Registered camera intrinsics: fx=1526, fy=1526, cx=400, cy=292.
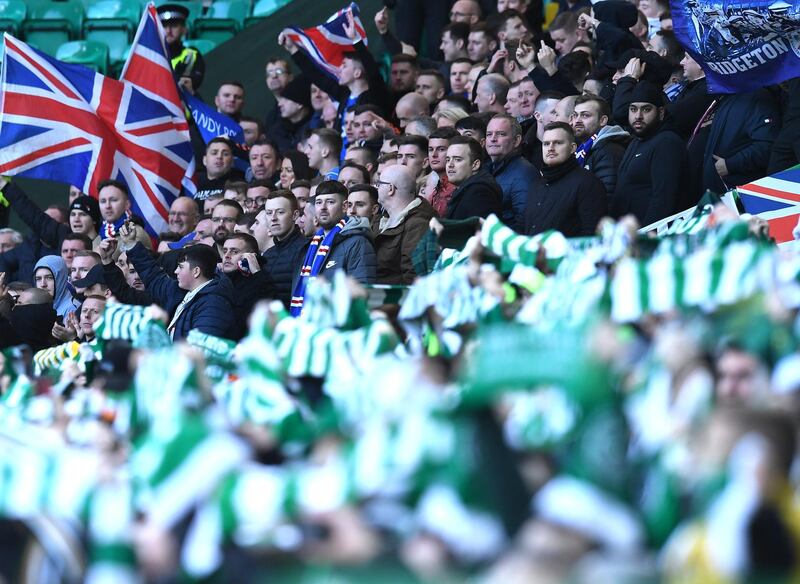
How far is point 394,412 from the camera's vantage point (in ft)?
10.4

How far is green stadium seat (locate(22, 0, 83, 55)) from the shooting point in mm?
14578

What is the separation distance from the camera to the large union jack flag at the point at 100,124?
10.3 meters

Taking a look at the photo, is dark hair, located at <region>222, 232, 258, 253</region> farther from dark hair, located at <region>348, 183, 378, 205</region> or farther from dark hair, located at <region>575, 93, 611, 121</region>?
dark hair, located at <region>575, 93, 611, 121</region>

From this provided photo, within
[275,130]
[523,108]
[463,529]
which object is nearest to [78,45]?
[275,130]

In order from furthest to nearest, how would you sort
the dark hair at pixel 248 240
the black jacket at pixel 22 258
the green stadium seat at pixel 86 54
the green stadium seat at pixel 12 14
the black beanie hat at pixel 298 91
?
1. the green stadium seat at pixel 12 14
2. the green stadium seat at pixel 86 54
3. the black beanie hat at pixel 298 91
4. the black jacket at pixel 22 258
5. the dark hair at pixel 248 240

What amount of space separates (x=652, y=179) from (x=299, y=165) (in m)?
3.35

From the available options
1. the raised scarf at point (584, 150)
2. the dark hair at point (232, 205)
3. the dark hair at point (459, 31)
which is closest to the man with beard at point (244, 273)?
the dark hair at point (232, 205)

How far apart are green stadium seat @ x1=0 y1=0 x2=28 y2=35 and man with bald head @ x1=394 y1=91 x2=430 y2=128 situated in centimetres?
561

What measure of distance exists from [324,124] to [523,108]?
2.59m

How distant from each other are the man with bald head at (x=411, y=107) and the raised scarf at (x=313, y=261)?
7.35 feet

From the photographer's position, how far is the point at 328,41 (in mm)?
11500

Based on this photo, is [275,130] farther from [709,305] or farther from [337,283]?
[709,305]

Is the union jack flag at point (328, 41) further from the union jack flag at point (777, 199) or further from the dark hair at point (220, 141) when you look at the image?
the union jack flag at point (777, 199)

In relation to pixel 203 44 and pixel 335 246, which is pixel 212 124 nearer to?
pixel 203 44
